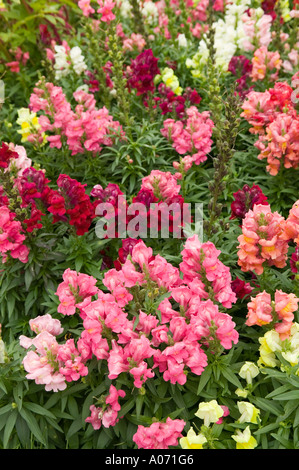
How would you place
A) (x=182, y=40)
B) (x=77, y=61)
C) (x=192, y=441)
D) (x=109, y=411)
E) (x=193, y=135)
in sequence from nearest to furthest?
(x=192, y=441) → (x=109, y=411) → (x=193, y=135) → (x=77, y=61) → (x=182, y=40)

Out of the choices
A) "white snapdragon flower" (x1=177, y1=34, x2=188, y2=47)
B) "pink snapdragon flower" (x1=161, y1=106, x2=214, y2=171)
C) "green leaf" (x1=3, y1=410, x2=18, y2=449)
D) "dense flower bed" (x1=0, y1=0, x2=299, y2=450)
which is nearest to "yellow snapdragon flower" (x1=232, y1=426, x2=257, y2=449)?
"dense flower bed" (x1=0, y1=0, x2=299, y2=450)

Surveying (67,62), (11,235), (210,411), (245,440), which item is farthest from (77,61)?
(245,440)

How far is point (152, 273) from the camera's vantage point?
248 centimetres

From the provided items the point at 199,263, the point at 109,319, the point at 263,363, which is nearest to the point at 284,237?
the point at 199,263

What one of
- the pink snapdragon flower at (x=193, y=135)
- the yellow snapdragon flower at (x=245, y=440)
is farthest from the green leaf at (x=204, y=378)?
the pink snapdragon flower at (x=193, y=135)

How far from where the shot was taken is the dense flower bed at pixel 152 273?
2.34 meters

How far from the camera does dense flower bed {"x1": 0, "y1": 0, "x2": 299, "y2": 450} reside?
7.68 ft

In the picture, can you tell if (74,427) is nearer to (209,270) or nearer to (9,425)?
(9,425)

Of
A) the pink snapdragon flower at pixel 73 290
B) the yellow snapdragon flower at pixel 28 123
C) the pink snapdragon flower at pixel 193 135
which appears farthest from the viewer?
the yellow snapdragon flower at pixel 28 123

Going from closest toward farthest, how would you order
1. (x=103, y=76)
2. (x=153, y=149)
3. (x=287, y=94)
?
1. (x=287, y=94)
2. (x=153, y=149)
3. (x=103, y=76)

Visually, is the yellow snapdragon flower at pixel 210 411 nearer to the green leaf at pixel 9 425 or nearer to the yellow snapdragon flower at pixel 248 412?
the yellow snapdragon flower at pixel 248 412

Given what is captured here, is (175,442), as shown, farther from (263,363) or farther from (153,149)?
(153,149)
